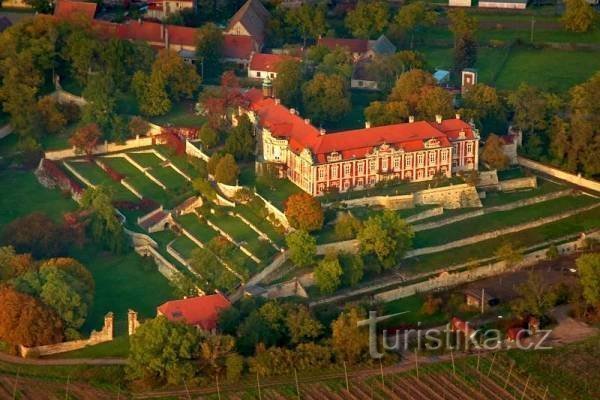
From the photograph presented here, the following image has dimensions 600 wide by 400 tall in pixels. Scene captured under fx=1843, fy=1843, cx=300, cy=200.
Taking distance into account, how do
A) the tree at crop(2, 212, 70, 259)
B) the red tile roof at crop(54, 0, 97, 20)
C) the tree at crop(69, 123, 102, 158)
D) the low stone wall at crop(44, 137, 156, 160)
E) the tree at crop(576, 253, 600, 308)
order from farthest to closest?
the red tile roof at crop(54, 0, 97, 20) < the low stone wall at crop(44, 137, 156, 160) < the tree at crop(69, 123, 102, 158) < the tree at crop(2, 212, 70, 259) < the tree at crop(576, 253, 600, 308)

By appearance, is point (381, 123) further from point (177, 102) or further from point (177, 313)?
point (177, 313)

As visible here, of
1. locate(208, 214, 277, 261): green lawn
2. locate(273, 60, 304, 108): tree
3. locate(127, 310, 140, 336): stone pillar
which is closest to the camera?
locate(127, 310, 140, 336): stone pillar

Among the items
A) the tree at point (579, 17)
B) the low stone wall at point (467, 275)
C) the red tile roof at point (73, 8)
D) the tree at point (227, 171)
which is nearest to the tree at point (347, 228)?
the low stone wall at point (467, 275)

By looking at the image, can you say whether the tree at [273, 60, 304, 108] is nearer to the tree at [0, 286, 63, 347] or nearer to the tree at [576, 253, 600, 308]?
the tree at [576, 253, 600, 308]

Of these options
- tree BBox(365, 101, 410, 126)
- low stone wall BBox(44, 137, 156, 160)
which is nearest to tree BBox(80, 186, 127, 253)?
low stone wall BBox(44, 137, 156, 160)

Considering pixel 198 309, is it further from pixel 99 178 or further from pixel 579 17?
pixel 579 17

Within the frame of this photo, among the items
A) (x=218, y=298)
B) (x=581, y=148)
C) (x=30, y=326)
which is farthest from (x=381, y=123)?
(x=30, y=326)
